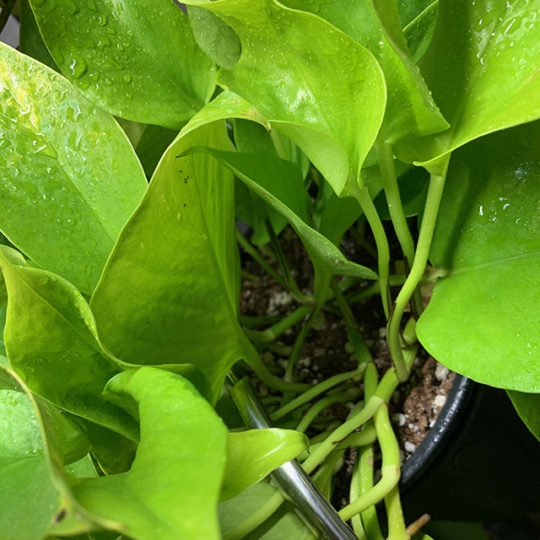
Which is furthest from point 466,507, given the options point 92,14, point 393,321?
point 92,14

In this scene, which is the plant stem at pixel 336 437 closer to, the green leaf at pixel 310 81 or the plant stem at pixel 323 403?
the plant stem at pixel 323 403

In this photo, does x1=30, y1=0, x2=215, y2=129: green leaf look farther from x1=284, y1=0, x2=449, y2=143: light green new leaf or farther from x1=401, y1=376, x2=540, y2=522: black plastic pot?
x1=401, y1=376, x2=540, y2=522: black plastic pot

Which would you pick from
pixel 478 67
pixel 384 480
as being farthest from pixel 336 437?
pixel 478 67

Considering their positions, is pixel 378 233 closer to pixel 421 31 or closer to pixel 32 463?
pixel 421 31

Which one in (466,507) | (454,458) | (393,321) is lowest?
(466,507)

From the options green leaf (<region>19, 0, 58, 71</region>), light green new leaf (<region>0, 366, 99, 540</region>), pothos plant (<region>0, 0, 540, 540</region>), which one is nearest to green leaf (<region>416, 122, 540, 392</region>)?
pothos plant (<region>0, 0, 540, 540</region>)

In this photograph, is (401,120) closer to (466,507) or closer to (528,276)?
(528,276)
